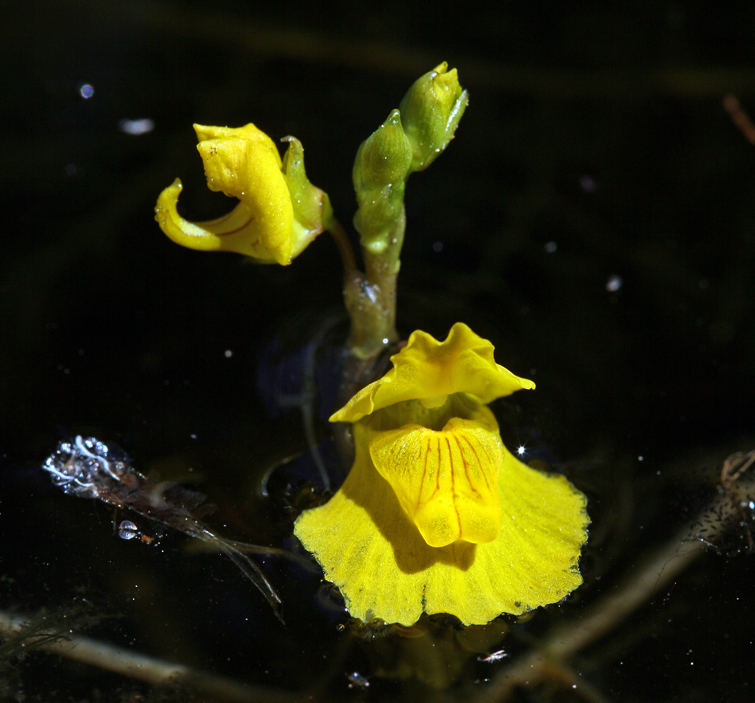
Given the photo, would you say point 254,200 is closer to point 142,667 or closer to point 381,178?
point 381,178

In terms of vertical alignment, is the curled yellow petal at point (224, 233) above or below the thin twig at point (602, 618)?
above

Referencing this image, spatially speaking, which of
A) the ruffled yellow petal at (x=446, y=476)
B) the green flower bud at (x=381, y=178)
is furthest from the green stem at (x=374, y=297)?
the ruffled yellow petal at (x=446, y=476)

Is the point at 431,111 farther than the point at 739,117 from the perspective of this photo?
No

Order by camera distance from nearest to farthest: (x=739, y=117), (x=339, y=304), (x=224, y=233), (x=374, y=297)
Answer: (x=224, y=233) → (x=374, y=297) → (x=339, y=304) → (x=739, y=117)

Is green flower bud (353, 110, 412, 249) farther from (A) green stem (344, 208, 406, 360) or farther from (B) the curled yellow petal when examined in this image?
(B) the curled yellow petal

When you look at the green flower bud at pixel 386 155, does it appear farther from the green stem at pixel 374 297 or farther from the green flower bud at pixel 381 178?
the green stem at pixel 374 297

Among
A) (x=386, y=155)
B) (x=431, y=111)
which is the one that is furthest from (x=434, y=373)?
(x=431, y=111)
